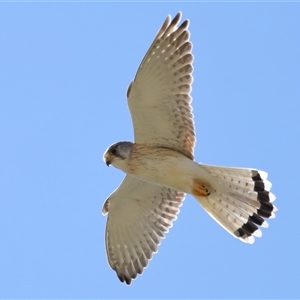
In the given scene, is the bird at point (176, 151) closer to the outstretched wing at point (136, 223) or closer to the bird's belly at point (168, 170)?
the bird's belly at point (168, 170)

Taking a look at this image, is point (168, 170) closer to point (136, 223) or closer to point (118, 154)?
point (118, 154)

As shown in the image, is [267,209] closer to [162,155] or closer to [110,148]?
[162,155]

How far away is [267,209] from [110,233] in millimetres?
2230

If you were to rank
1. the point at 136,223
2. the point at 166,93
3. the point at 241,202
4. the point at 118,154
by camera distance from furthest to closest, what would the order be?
the point at 136,223
the point at 241,202
the point at 118,154
the point at 166,93

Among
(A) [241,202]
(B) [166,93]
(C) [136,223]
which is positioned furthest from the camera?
(C) [136,223]

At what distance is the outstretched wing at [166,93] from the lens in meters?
9.43

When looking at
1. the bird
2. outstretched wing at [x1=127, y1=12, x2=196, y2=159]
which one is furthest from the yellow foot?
outstretched wing at [x1=127, y1=12, x2=196, y2=159]

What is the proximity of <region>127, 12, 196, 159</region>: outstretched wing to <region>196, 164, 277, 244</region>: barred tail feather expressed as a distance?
0.56 meters

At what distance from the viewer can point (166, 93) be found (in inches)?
379

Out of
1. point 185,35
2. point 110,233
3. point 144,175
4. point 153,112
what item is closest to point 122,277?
point 110,233

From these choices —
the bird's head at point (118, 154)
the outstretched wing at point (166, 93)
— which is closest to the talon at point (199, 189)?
the outstretched wing at point (166, 93)

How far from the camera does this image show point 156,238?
425 inches

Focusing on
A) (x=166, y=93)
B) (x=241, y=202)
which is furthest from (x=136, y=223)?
(x=166, y=93)

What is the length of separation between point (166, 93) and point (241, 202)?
1.60m
